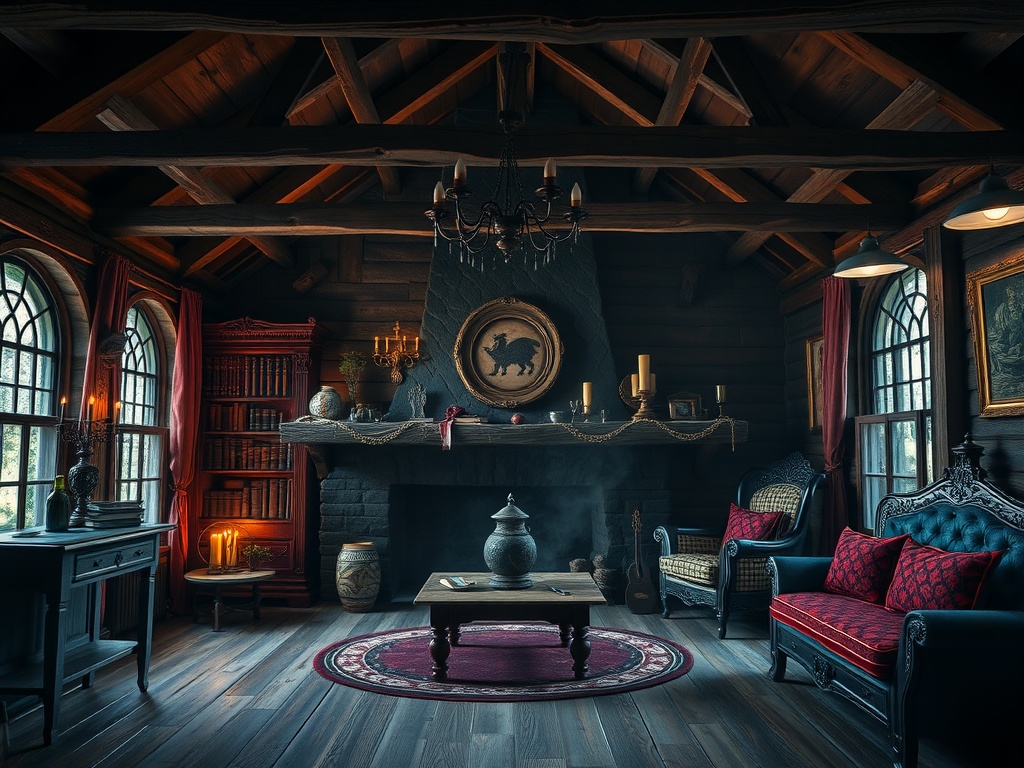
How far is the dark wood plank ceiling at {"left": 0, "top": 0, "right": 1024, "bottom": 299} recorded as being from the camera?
3.05 meters

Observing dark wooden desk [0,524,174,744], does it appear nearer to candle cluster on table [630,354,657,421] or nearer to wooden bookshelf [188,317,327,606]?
wooden bookshelf [188,317,327,606]

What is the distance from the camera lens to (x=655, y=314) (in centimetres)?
727

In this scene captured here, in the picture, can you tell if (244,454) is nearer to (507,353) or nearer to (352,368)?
(352,368)

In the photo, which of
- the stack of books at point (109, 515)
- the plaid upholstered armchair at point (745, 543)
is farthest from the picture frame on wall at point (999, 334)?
the stack of books at point (109, 515)

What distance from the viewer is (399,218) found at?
5508 millimetres

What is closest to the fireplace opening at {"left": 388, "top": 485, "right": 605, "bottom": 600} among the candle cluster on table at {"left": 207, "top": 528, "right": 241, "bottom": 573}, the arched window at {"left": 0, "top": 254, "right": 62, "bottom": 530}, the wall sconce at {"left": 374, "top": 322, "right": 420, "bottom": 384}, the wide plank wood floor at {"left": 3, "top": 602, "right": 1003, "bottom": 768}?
the wall sconce at {"left": 374, "top": 322, "right": 420, "bottom": 384}

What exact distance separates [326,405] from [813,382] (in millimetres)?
4177

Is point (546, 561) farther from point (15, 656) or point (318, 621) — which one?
point (15, 656)

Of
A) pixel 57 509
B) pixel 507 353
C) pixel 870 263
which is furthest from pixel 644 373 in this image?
pixel 57 509

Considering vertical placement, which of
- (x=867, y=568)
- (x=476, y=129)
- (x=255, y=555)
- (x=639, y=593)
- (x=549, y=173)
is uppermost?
(x=476, y=129)

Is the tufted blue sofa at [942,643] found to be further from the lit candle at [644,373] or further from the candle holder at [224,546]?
the candle holder at [224,546]

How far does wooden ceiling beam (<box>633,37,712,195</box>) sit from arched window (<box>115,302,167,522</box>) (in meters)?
4.26

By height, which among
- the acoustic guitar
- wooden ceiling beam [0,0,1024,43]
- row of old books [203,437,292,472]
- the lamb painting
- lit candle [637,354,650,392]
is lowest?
the acoustic guitar

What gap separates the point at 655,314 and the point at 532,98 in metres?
2.28
